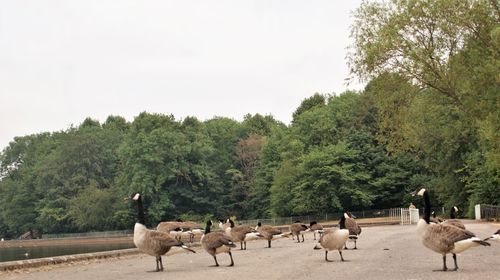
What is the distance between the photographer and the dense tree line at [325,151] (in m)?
36.4

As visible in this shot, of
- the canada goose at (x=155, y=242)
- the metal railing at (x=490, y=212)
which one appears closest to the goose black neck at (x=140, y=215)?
the canada goose at (x=155, y=242)

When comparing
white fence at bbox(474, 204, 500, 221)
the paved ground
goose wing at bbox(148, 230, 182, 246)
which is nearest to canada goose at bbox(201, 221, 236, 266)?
the paved ground

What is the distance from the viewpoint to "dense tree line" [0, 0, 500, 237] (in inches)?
1433

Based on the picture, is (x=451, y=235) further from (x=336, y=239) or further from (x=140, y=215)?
(x=140, y=215)

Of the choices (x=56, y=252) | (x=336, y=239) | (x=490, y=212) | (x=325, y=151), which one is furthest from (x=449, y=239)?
(x=325, y=151)

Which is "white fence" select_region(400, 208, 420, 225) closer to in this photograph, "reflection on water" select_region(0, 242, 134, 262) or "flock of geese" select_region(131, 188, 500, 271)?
"flock of geese" select_region(131, 188, 500, 271)

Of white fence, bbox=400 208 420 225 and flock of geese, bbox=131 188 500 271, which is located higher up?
flock of geese, bbox=131 188 500 271

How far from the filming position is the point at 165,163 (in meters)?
97.0

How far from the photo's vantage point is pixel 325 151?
269 ft

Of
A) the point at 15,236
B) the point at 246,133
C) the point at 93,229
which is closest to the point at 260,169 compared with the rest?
the point at 246,133

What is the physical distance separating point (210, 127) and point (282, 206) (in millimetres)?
38157

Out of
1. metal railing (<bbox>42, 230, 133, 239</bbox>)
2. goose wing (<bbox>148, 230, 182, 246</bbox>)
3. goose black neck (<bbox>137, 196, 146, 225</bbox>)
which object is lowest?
metal railing (<bbox>42, 230, 133, 239</bbox>)

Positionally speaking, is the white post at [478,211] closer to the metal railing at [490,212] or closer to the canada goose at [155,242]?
the metal railing at [490,212]

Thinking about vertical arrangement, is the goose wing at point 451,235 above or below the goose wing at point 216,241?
above
